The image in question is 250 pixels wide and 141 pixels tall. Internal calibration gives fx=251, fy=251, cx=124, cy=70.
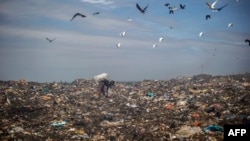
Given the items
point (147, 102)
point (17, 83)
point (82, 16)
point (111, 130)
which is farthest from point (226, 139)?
point (17, 83)

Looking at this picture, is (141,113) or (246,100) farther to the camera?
(141,113)

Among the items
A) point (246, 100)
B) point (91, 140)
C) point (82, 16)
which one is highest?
point (82, 16)

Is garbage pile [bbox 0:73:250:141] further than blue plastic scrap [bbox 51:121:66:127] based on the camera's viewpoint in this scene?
No

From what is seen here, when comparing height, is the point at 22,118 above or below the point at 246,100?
below

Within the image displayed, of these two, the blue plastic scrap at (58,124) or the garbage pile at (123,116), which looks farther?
the blue plastic scrap at (58,124)

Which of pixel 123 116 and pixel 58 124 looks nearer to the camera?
pixel 58 124

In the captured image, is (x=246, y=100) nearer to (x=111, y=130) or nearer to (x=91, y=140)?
(x=111, y=130)

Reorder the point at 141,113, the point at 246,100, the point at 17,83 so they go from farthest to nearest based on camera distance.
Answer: the point at 17,83 < the point at 141,113 < the point at 246,100

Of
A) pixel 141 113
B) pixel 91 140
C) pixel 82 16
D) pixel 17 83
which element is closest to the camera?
pixel 91 140
